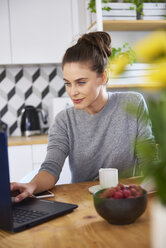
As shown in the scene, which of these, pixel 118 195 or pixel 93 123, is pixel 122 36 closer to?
pixel 93 123

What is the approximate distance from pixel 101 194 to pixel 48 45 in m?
2.58

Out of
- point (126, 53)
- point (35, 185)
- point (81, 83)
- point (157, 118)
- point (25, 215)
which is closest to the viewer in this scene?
point (157, 118)

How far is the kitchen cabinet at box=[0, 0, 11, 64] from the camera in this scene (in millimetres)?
3205

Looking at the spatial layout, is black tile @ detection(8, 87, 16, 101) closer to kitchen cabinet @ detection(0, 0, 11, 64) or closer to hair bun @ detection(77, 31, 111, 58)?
kitchen cabinet @ detection(0, 0, 11, 64)

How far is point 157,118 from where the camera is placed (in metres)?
0.46

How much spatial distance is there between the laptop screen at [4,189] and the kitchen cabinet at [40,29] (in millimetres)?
2512

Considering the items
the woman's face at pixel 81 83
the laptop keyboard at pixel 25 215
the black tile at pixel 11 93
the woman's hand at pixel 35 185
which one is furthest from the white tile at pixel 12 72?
the laptop keyboard at pixel 25 215

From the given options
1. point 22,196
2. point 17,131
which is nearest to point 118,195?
point 22,196

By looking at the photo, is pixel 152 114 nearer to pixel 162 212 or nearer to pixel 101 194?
pixel 162 212

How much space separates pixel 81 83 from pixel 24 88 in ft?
6.55

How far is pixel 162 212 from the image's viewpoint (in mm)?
499

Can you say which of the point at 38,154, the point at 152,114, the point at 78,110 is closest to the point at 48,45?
the point at 38,154

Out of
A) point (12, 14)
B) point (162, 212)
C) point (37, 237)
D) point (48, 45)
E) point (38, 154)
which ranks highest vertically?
point (12, 14)

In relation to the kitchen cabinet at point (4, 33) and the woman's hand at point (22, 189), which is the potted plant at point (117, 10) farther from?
the woman's hand at point (22, 189)
